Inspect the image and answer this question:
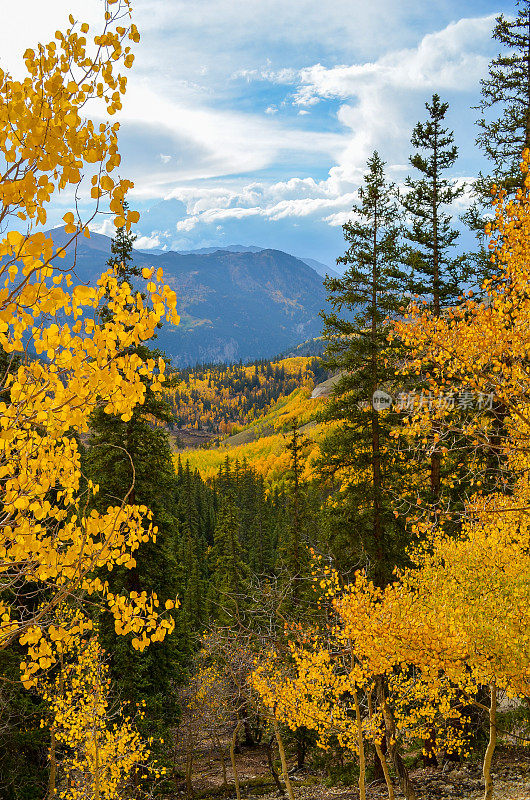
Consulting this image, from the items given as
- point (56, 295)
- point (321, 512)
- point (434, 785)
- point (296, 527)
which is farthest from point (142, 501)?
point (56, 295)

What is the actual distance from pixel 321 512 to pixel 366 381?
17.6 ft

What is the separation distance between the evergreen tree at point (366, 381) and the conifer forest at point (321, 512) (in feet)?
0.28

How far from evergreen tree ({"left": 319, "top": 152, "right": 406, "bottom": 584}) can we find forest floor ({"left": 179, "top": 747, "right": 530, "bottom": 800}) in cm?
606

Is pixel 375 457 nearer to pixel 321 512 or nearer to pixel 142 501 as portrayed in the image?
pixel 321 512

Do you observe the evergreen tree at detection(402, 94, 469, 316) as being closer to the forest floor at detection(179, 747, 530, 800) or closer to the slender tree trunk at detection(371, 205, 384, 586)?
the slender tree trunk at detection(371, 205, 384, 586)

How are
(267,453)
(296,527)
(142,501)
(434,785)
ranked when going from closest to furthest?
1. (434,785)
2. (142,501)
3. (296,527)
4. (267,453)

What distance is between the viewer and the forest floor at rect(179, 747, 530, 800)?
44.0 ft

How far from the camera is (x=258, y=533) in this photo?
48.2m

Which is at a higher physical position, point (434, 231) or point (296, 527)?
point (434, 231)

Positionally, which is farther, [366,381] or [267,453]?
[267,453]

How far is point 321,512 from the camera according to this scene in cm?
1750

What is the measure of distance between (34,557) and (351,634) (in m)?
8.86

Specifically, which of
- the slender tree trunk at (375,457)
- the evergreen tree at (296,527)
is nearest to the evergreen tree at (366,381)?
the slender tree trunk at (375,457)

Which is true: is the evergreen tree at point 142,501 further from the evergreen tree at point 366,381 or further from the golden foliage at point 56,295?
the golden foliage at point 56,295
